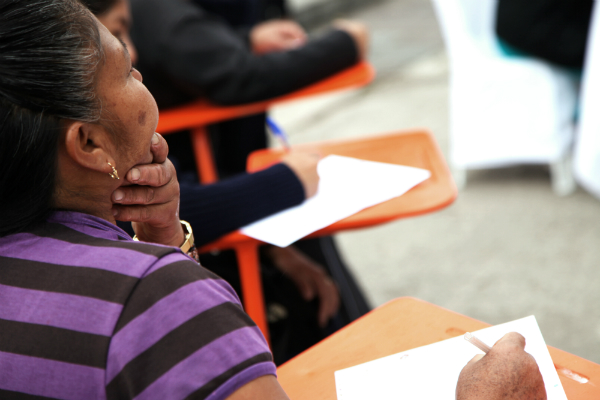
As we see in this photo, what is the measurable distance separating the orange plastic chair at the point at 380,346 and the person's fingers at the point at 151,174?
0.92ft

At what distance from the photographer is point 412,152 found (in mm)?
1294

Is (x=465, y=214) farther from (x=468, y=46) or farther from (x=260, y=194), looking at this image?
(x=260, y=194)

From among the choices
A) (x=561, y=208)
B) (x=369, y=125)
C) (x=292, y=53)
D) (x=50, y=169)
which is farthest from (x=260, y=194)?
(x=369, y=125)

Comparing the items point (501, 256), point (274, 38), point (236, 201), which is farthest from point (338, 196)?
point (501, 256)

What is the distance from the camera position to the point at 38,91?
0.53 meters

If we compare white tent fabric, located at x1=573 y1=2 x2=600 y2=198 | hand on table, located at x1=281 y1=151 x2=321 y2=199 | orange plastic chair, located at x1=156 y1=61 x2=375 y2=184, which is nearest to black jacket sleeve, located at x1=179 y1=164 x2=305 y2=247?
hand on table, located at x1=281 y1=151 x2=321 y2=199

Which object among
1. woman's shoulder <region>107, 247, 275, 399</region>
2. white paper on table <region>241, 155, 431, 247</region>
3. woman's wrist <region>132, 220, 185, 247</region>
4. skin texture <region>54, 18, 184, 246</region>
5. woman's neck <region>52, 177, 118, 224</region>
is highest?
skin texture <region>54, 18, 184, 246</region>

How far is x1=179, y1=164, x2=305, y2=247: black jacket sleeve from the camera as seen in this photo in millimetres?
1037

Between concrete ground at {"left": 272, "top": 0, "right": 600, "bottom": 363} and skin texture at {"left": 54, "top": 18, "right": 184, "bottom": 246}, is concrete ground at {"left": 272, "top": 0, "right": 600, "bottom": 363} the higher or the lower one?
the lower one

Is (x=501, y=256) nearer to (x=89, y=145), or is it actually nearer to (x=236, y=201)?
(x=236, y=201)

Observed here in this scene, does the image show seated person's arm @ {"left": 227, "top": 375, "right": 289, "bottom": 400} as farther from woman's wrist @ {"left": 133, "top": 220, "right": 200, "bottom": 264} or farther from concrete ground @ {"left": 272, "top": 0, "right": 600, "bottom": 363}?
concrete ground @ {"left": 272, "top": 0, "right": 600, "bottom": 363}

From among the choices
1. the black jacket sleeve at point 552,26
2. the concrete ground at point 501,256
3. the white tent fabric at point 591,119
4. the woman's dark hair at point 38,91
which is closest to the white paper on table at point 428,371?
the woman's dark hair at point 38,91

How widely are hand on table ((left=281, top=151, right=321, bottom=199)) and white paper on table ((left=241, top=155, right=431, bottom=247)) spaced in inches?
0.7

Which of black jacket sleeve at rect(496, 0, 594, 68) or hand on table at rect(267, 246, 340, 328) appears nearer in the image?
hand on table at rect(267, 246, 340, 328)
